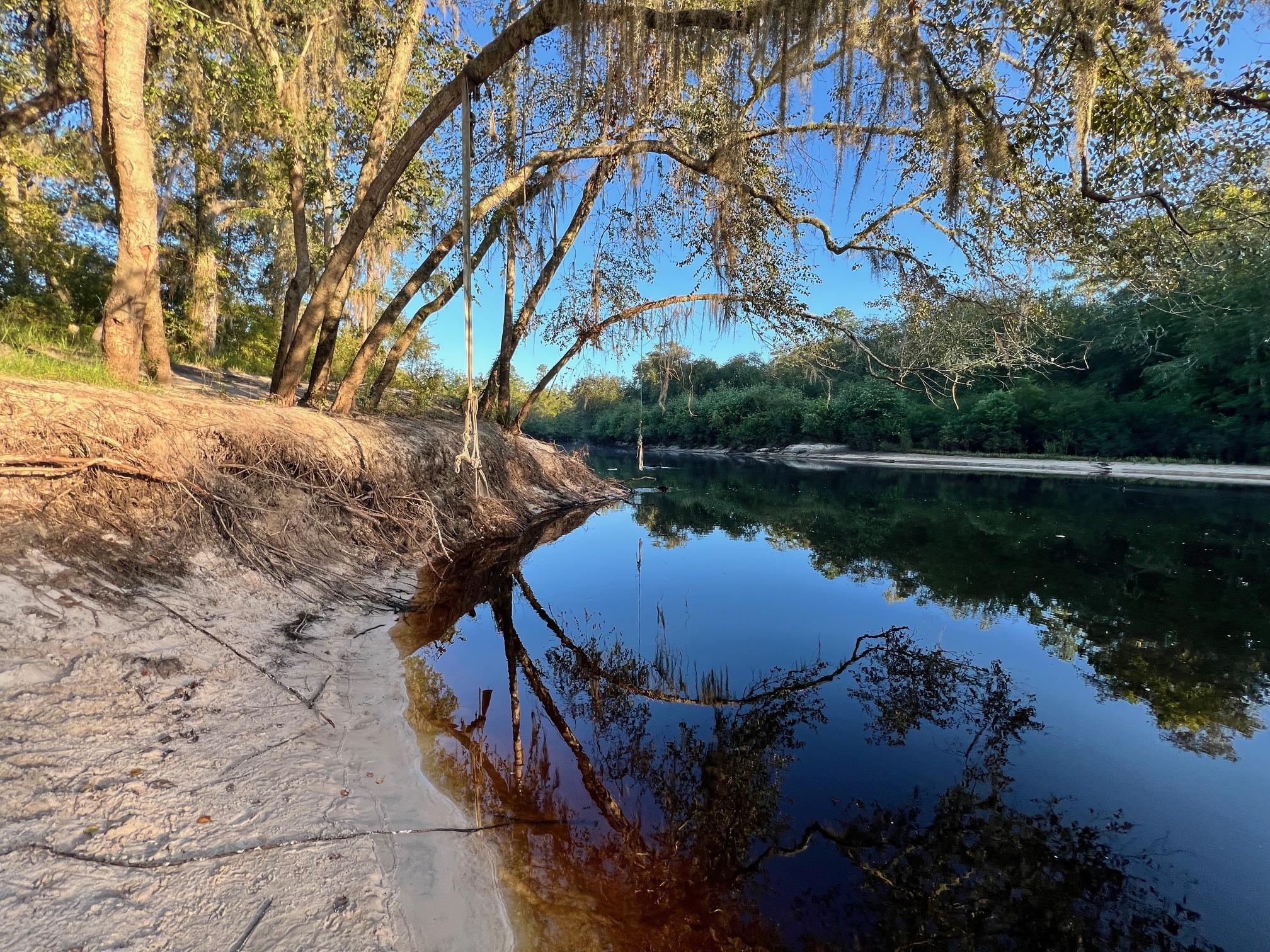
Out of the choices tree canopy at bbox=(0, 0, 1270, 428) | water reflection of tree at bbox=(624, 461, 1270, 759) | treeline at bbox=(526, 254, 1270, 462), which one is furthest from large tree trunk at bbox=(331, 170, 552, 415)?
water reflection of tree at bbox=(624, 461, 1270, 759)

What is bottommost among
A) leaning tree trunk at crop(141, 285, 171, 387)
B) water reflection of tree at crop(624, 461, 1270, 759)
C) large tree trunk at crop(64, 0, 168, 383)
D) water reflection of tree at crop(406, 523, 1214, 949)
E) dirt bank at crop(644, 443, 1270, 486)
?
water reflection of tree at crop(406, 523, 1214, 949)

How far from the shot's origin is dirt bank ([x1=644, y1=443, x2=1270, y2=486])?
22.9 metres

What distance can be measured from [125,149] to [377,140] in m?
2.82

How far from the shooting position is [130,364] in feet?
17.6

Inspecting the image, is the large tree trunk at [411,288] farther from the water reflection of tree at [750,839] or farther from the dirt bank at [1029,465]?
the dirt bank at [1029,465]

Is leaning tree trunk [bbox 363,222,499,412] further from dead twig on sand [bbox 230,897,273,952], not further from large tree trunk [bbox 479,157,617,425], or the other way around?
dead twig on sand [bbox 230,897,273,952]

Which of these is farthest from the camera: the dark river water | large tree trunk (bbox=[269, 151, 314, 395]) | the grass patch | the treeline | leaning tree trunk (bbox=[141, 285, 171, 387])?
the treeline

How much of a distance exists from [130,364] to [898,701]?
8.12m

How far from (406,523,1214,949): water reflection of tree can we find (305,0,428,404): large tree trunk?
629 centimetres

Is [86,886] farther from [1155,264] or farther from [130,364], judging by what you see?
[1155,264]

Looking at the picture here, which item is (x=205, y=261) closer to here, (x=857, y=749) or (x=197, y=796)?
(x=197, y=796)

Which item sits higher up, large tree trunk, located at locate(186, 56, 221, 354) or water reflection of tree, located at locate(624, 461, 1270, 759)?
large tree trunk, located at locate(186, 56, 221, 354)

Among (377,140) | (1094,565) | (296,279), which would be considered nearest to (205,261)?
(296,279)

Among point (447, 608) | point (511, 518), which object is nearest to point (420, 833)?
point (447, 608)
